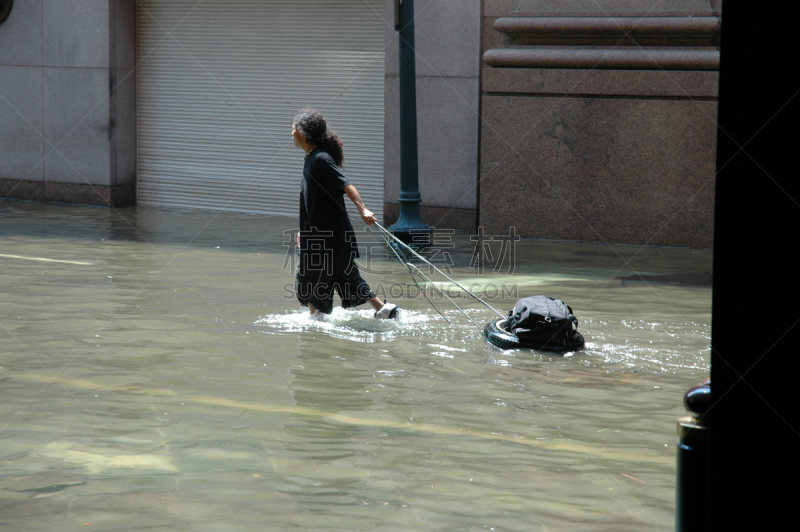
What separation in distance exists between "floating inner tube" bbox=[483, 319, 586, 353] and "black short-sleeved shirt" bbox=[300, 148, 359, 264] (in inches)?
52.8

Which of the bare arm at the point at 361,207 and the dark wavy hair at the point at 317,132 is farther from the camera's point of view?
the dark wavy hair at the point at 317,132

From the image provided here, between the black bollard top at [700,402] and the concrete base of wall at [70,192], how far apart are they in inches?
541

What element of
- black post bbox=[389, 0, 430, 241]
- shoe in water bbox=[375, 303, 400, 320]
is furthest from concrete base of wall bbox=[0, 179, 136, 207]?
shoe in water bbox=[375, 303, 400, 320]

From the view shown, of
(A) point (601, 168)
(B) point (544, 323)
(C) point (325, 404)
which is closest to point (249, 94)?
(A) point (601, 168)

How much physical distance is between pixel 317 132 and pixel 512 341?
7.24ft

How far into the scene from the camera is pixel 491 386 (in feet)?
17.7

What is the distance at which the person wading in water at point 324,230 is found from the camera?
22.7 ft

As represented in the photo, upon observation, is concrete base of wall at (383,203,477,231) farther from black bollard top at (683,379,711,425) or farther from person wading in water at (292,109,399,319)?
black bollard top at (683,379,711,425)

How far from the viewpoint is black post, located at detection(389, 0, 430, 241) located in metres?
10.9

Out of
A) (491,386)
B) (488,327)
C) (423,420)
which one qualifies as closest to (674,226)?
(488,327)

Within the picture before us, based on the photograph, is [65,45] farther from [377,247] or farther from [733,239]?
[733,239]

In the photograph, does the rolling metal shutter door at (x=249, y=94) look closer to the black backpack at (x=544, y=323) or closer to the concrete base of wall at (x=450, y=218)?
the concrete base of wall at (x=450, y=218)

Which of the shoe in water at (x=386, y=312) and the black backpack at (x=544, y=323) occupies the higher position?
the black backpack at (x=544, y=323)

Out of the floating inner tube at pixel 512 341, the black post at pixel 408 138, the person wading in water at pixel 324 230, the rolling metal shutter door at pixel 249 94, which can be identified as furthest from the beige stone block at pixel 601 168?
A: the floating inner tube at pixel 512 341
